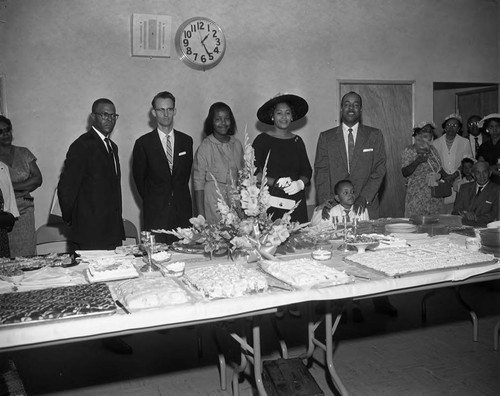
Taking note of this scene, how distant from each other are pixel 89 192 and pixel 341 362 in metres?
2.07

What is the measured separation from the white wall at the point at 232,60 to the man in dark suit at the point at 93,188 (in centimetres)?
155

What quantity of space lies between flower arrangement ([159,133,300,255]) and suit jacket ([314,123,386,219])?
175cm

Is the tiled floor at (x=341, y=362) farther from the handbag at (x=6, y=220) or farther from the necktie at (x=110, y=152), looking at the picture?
the necktie at (x=110, y=152)

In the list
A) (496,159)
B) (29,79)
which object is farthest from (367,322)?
(29,79)

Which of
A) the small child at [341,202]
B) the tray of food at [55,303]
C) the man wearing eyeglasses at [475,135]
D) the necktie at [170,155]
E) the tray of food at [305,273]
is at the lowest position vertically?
the tray of food at [55,303]

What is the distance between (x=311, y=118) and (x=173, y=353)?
346cm

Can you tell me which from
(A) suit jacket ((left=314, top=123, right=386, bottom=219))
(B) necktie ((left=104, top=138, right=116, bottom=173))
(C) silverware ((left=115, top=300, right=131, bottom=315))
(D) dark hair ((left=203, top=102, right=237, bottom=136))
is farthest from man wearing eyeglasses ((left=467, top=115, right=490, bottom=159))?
(C) silverware ((left=115, top=300, right=131, bottom=315))

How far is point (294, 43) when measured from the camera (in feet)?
19.2

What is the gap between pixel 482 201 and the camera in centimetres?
479

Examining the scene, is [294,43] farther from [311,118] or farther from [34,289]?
[34,289]

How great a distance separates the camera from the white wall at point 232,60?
16.4ft

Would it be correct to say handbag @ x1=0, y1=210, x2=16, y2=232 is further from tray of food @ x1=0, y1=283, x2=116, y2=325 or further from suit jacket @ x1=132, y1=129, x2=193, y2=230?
tray of food @ x1=0, y1=283, x2=116, y2=325

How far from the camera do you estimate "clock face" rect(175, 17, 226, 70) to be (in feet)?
17.6

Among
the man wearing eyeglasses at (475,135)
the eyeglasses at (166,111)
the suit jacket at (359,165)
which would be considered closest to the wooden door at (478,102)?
the man wearing eyeglasses at (475,135)
